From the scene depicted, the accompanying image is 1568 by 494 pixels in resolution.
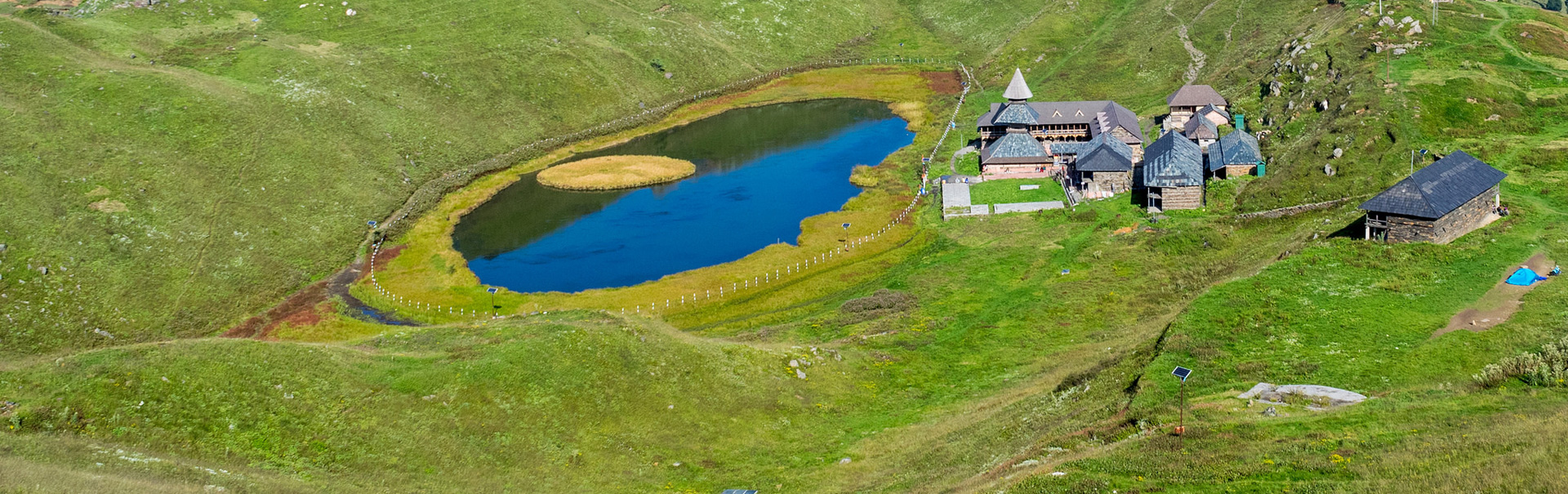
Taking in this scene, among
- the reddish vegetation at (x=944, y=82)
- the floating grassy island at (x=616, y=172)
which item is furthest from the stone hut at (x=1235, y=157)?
the reddish vegetation at (x=944, y=82)

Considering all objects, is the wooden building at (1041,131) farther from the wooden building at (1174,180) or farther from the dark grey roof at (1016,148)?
the wooden building at (1174,180)

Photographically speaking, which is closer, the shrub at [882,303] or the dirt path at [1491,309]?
the dirt path at [1491,309]

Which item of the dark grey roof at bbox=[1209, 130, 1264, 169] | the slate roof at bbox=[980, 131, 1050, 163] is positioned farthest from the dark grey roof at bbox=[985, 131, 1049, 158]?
the dark grey roof at bbox=[1209, 130, 1264, 169]

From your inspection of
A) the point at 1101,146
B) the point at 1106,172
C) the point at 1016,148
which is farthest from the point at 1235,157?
the point at 1016,148

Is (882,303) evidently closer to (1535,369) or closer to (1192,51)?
(1535,369)

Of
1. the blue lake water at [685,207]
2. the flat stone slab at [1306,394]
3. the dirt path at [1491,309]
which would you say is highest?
the flat stone slab at [1306,394]

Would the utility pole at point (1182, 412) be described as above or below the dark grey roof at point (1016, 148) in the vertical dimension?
above

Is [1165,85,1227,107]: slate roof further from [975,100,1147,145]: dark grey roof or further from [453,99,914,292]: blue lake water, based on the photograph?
[453,99,914,292]: blue lake water

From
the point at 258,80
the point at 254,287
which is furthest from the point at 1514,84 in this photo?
the point at 258,80
